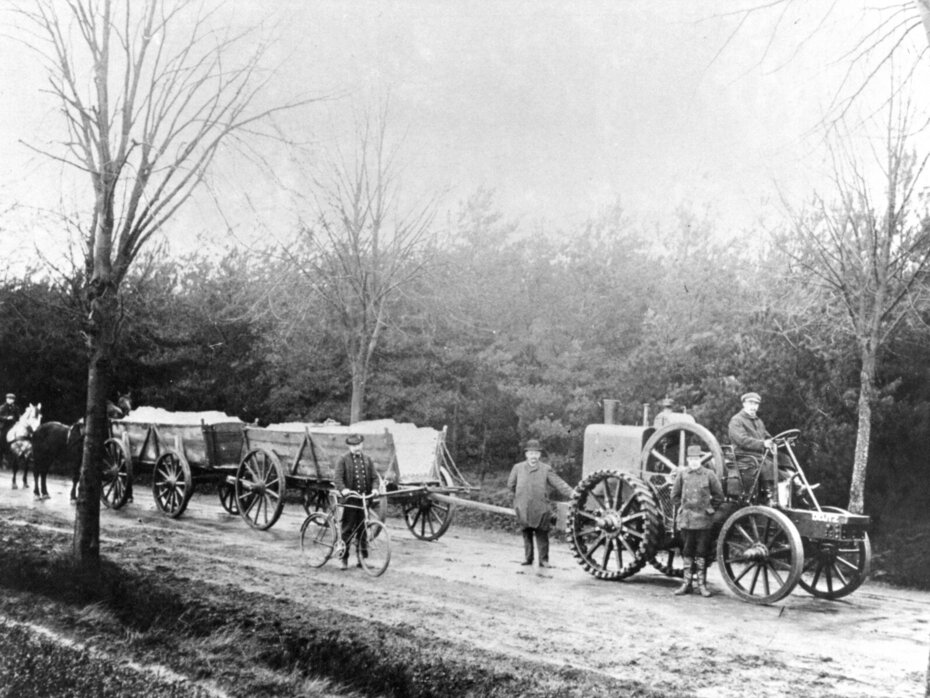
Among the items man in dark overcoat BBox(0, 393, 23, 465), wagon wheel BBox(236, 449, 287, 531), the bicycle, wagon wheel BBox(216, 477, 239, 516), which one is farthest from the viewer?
man in dark overcoat BBox(0, 393, 23, 465)

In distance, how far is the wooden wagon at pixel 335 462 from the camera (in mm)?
11234

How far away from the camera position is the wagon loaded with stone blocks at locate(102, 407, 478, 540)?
11445 mm

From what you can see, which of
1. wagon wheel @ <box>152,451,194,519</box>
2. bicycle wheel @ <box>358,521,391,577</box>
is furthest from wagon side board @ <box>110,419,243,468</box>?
bicycle wheel @ <box>358,521,391,577</box>

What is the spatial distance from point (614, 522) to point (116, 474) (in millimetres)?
8805

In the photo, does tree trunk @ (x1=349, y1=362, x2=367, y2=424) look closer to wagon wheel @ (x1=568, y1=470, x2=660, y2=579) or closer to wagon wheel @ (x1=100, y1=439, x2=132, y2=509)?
wagon wheel @ (x1=100, y1=439, x2=132, y2=509)

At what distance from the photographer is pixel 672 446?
36.4 ft

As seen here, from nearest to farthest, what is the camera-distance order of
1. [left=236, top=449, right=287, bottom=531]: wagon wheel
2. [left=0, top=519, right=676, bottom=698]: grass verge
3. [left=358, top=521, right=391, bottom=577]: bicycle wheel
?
[left=0, top=519, right=676, bottom=698]: grass verge
[left=358, top=521, right=391, bottom=577]: bicycle wheel
[left=236, top=449, right=287, bottom=531]: wagon wheel

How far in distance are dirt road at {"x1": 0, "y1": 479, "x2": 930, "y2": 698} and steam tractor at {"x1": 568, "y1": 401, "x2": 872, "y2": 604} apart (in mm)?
314

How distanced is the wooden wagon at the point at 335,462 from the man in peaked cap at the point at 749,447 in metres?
3.76

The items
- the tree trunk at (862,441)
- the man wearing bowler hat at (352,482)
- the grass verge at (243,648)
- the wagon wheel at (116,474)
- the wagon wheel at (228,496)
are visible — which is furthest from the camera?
the wagon wheel at (228,496)

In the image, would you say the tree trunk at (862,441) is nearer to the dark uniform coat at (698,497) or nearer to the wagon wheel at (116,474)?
the dark uniform coat at (698,497)

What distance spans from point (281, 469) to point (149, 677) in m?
6.48

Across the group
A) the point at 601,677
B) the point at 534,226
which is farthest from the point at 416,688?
the point at 534,226

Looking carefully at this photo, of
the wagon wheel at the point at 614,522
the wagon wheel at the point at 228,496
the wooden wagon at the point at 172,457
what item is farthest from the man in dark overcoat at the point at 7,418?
the wagon wheel at the point at 614,522
